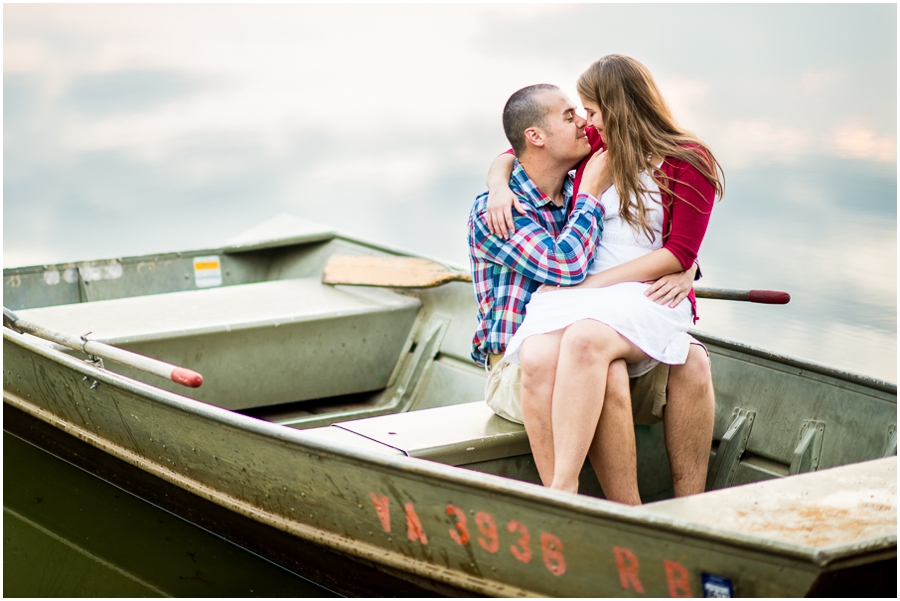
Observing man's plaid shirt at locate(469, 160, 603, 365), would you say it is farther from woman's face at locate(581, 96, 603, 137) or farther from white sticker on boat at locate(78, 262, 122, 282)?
white sticker on boat at locate(78, 262, 122, 282)

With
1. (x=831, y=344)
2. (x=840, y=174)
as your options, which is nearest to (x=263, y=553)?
(x=831, y=344)

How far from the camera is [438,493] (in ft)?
6.97

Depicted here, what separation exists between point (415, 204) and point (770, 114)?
3.61m

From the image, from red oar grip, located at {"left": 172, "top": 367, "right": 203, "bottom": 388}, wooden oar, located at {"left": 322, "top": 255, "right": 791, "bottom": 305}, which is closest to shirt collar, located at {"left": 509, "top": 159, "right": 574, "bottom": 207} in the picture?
red oar grip, located at {"left": 172, "top": 367, "right": 203, "bottom": 388}

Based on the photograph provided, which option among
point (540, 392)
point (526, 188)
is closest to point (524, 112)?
point (526, 188)

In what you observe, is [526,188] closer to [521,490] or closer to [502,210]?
[502,210]

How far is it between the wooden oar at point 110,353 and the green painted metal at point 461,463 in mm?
57

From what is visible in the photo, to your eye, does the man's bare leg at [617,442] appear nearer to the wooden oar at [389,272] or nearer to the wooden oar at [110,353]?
the wooden oar at [110,353]

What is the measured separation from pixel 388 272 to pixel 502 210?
1646 mm

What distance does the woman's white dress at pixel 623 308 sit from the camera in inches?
91.1

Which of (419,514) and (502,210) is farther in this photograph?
(502,210)

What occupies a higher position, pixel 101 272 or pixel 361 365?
pixel 101 272

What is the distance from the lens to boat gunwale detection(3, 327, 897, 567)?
169cm

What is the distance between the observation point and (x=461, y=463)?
2.54 m
